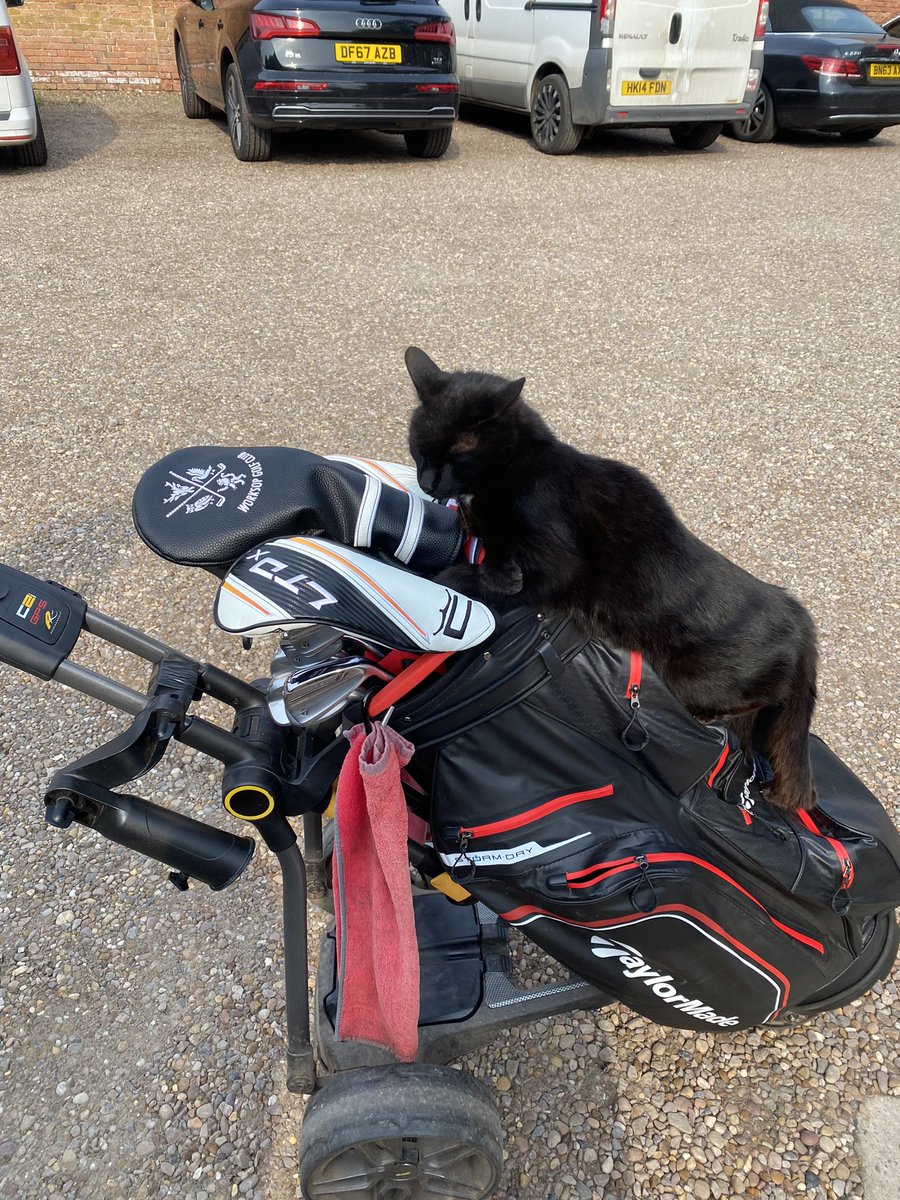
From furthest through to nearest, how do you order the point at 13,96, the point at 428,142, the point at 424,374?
the point at 428,142
the point at 13,96
the point at 424,374

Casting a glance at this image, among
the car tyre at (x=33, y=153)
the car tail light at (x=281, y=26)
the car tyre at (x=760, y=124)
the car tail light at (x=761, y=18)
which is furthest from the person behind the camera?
the car tyre at (x=760, y=124)

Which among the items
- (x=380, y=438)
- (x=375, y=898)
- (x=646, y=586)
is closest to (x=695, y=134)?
(x=380, y=438)

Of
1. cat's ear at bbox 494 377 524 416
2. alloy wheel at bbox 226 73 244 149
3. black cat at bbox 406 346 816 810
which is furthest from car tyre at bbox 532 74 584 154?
black cat at bbox 406 346 816 810

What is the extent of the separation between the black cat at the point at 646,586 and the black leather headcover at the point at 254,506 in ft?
1.00

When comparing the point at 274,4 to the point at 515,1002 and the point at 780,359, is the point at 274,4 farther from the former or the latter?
the point at 515,1002

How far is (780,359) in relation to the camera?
5.06m

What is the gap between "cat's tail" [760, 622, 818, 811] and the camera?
70.3 inches

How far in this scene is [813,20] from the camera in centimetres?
980

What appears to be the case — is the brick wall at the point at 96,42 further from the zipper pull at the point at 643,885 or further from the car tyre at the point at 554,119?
the zipper pull at the point at 643,885

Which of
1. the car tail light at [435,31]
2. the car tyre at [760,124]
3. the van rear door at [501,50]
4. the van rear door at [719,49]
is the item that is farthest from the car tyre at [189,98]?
the car tyre at [760,124]

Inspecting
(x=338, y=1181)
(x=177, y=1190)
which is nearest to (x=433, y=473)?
(x=338, y=1181)

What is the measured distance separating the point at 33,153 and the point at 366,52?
3061mm

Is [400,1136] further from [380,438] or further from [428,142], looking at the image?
[428,142]

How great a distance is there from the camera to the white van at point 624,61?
7797 mm
